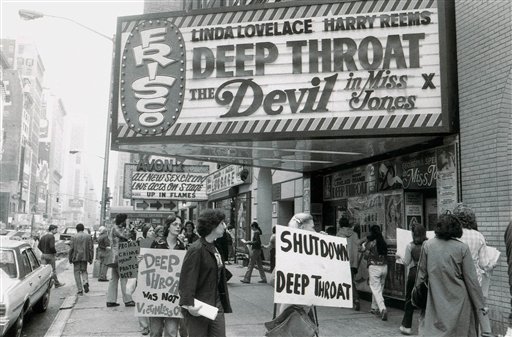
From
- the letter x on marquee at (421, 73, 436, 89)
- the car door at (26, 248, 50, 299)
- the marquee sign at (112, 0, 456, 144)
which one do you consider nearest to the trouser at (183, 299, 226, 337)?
→ the marquee sign at (112, 0, 456, 144)

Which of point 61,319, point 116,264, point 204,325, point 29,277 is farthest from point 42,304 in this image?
point 204,325

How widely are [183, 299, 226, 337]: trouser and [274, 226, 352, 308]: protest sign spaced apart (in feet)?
2.04

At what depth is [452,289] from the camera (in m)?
4.53

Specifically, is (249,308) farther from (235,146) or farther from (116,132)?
(116,132)

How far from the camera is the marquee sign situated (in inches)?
304

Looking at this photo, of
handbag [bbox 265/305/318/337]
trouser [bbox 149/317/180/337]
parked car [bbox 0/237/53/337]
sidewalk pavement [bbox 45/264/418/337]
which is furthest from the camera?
sidewalk pavement [bbox 45/264/418/337]

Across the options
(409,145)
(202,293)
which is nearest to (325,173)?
(409,145)

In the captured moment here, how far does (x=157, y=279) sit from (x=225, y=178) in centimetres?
1610

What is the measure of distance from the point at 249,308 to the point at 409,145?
4.38 m

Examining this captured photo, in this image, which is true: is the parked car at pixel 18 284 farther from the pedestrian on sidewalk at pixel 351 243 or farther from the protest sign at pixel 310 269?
the pedestrian on sidewalk at pixel 351 243

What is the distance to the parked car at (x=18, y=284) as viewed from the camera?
6629 millimetres

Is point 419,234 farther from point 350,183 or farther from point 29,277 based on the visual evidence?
point 29,277

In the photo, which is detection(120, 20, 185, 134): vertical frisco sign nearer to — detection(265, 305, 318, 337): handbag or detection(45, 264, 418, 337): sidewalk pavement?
detection(45, 264, 418, 337): sidewalk pavement

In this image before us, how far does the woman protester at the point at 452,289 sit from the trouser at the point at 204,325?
202cm
